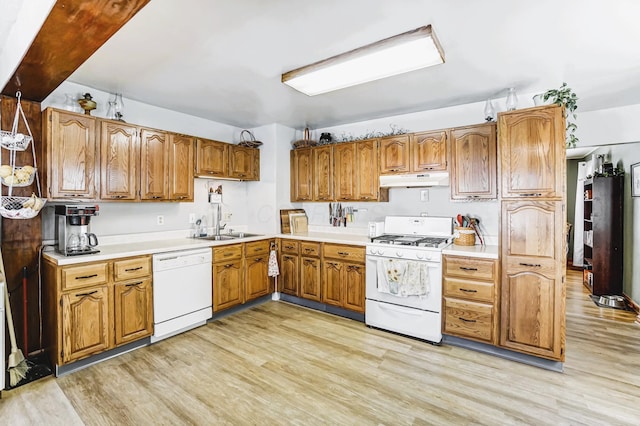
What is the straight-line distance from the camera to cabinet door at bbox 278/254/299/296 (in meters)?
4.17

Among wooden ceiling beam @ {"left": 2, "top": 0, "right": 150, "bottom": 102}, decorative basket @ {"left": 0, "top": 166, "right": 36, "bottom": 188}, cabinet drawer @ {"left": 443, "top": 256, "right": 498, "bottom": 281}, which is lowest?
cabinet drawer @ {"left": 443, "top": 256, "right": 498, "bottom": 281}

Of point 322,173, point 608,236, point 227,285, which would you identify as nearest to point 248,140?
point 322,173

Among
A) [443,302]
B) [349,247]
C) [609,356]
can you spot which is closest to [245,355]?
[349,247]

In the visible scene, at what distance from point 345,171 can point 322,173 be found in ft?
1.21

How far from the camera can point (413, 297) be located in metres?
3.18

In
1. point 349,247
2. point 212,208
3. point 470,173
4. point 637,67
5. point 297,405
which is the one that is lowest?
point 297,405

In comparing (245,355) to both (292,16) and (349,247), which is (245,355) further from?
(292,16)

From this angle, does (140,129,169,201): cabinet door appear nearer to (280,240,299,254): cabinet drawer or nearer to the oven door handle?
(280,240,299,254): cabinet drawer

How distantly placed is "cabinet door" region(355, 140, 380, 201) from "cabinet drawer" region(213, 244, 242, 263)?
1.63 meters

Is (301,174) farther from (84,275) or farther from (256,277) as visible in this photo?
(84,275)

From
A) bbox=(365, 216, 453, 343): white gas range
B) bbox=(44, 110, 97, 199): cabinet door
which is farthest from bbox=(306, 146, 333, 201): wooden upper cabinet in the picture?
bbox=(44, 110, 97, 199): cabinet door

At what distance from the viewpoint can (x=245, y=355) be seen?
284 cm

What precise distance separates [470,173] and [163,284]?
3.29 m

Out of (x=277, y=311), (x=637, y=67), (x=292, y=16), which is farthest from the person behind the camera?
(x=277, y=311)
